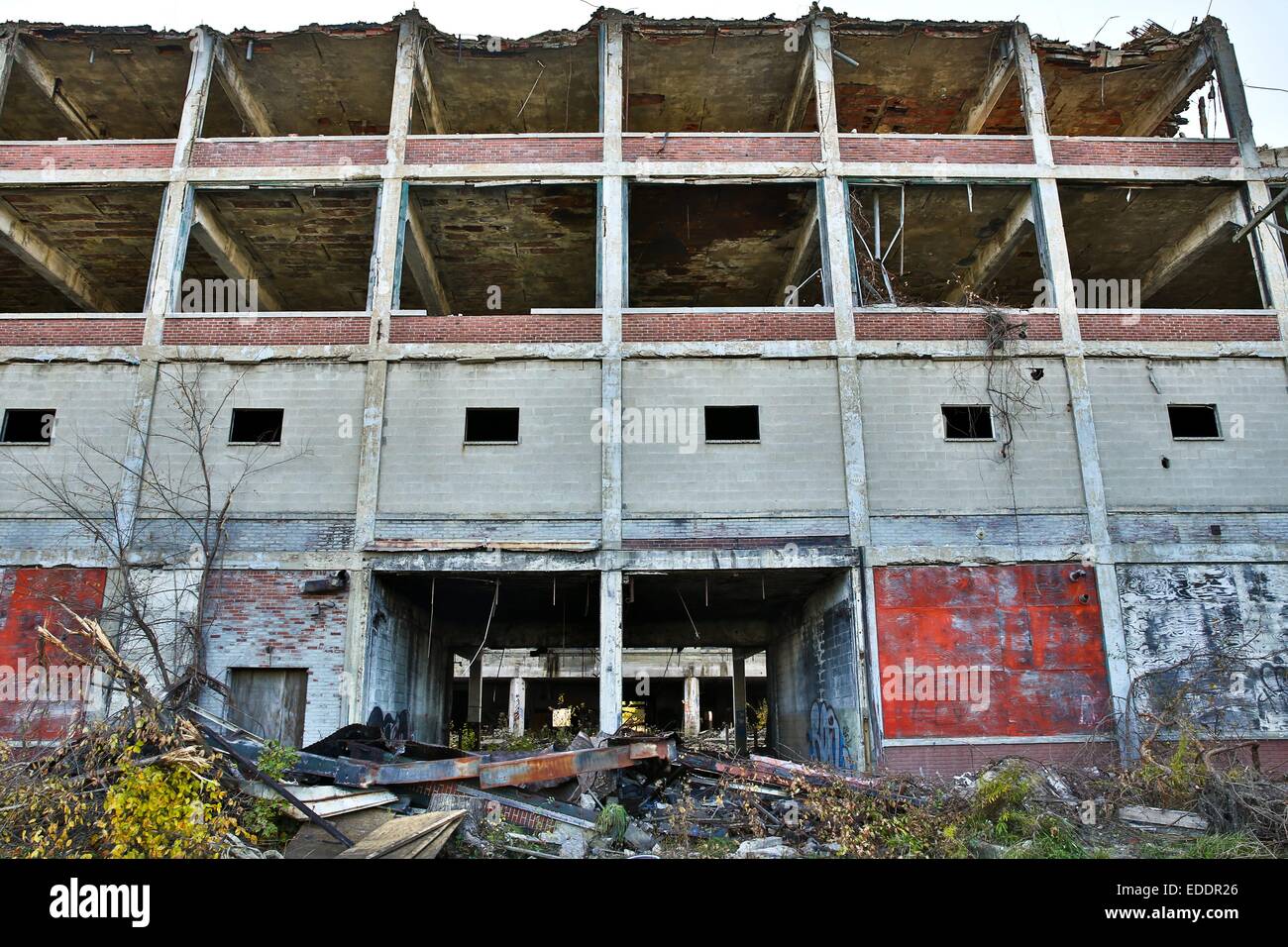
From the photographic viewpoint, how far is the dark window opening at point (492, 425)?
43.5ft

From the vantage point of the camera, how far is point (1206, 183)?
47.3ft

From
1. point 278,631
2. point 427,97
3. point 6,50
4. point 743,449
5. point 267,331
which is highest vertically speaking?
point 6,50

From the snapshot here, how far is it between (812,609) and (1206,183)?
32.4 feet

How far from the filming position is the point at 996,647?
12.0 meters

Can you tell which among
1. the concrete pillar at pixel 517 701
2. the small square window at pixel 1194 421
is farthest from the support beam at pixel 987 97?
the concrete pillar at pixel 517 701

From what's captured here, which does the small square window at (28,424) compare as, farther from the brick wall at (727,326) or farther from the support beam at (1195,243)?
the support beam at (1195,243)

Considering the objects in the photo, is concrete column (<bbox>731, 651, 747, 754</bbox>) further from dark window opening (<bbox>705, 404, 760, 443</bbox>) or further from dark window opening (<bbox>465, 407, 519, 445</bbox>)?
dark window opening (<bbox>465, 407, 519, 445</bbox>)

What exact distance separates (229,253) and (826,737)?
13164mm

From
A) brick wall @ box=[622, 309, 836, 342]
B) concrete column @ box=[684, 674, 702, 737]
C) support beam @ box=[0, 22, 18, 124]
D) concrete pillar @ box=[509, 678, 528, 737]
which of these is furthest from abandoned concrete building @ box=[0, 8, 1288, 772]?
concrete column @ box=[684, 674, 702, 737]

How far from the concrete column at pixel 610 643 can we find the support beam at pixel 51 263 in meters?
11.9

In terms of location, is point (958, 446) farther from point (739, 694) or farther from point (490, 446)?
point (739, 694)

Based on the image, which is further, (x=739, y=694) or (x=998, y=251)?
(x=739, y=694)

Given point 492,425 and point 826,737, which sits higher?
point 492,425

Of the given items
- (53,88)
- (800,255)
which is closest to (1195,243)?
(800,255)
